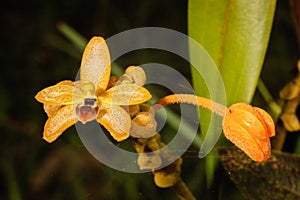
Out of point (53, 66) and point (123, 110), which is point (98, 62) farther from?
point (53, 66)

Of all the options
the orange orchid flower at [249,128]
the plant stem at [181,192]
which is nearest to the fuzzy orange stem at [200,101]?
the orange orchid flower at [249,128]

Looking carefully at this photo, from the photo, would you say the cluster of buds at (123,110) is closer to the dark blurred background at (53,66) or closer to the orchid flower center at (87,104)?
the orchid flower center at (87,104)

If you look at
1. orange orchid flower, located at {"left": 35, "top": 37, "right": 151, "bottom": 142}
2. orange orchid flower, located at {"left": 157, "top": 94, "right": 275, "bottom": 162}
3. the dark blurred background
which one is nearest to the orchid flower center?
orange orchid flower, located at {"left": 35, "top": 37, "right": 151, "bottom": 142}

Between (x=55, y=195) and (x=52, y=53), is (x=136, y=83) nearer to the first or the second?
(x=55, y=195)

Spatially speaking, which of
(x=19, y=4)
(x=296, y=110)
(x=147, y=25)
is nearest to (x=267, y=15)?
(x=296, y=110)

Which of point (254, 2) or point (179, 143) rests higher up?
point (254, 2)
